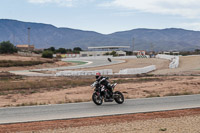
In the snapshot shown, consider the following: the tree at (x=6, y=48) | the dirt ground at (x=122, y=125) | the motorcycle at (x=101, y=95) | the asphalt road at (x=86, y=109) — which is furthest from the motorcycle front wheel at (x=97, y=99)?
the tree at (x=6, y=48)

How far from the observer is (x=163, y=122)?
9.90m

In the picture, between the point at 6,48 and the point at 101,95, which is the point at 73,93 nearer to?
the point at 101,95

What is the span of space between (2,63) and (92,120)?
5212 centimetres

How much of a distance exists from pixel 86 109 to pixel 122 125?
3.13 metres

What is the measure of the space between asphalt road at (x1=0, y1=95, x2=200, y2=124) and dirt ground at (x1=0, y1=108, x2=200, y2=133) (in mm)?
649

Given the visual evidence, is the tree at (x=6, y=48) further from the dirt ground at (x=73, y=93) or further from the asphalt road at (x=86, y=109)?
the asphalt road at (x=86, y=109)

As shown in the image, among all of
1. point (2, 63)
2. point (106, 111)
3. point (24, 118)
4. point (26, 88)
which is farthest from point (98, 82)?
point (2, 63)

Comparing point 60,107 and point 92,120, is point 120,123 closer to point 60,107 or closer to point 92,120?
point 92,120

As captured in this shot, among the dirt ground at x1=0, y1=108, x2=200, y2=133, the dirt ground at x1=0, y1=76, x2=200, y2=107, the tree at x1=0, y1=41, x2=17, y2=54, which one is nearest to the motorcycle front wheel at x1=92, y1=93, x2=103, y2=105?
the dirt ground at x1=0, y1=76, x2=200, y2=107

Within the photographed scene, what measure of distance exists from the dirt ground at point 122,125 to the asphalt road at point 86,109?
2.13 feet

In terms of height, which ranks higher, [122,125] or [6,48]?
[6,48]

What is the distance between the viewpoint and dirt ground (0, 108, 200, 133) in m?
8.95

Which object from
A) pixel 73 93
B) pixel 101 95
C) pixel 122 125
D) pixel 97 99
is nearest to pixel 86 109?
pixel 97 99

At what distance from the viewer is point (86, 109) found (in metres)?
12.4
